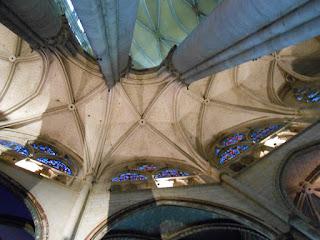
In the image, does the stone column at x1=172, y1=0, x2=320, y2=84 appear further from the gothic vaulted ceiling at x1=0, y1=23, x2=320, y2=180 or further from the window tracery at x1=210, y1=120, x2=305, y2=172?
the gothic vaulted ceiling at x1=0, y1=23, x2=320, y2=180

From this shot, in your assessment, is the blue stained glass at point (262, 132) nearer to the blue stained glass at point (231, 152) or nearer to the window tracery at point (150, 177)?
the blue stained glass at point (231, 152)

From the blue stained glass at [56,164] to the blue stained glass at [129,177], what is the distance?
4.58ft

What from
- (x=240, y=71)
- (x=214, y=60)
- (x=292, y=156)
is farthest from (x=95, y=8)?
(x=240, y=71)

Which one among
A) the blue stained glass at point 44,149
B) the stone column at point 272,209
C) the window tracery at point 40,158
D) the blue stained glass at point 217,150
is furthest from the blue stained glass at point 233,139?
the blue stained glass at point 44,149

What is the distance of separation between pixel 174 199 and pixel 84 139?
180 inches

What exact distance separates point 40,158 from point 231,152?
572cm

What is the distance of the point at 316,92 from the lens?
10578 mm

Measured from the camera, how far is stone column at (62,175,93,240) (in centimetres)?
657

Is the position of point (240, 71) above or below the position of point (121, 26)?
above

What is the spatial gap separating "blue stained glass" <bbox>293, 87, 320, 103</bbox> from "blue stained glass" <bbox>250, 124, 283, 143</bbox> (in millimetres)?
1545

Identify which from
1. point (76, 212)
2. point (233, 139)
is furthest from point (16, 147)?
point (233, 139)

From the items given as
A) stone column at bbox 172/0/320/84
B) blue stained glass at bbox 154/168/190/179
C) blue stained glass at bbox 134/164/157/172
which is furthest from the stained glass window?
stone column at bbox 172/0/320/84

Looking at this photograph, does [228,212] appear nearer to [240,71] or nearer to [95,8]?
[95,8]

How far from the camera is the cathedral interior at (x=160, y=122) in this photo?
6023 millimetres
